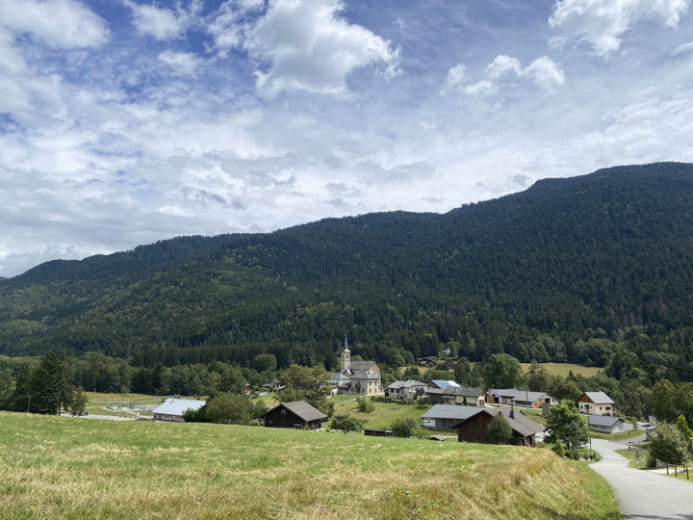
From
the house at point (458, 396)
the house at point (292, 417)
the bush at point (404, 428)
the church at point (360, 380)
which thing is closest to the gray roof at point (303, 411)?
the house at point (292, 417)

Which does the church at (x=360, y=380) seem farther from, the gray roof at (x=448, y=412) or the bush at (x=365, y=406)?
the gray roof at (x=448, y=412)

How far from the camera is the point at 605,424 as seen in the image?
93125mm

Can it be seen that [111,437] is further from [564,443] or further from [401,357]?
[401,357]

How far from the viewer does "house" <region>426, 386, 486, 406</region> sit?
359 feet

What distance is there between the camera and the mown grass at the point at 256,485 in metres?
9.07

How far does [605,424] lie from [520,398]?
76.7ft

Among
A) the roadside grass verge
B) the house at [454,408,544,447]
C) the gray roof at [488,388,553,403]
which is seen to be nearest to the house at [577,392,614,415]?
the gray roof at [488,388,553,403]

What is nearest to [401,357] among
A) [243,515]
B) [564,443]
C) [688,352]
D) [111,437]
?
[688,352]

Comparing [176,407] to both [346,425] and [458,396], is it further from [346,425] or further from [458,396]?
[458,396]

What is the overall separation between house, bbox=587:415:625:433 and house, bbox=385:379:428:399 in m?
40.5

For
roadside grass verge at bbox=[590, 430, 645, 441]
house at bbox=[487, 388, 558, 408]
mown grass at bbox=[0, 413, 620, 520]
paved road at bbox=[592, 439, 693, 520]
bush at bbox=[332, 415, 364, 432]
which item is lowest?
roadside grass verge at bbox=[590, 430, 645, 441]

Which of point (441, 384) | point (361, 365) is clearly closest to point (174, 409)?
point (441, 384)

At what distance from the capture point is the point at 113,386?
481 ft

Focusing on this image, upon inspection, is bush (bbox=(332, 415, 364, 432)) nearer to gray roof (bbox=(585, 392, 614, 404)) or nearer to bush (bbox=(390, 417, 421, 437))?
bush (bbox=(390, 417, 421, 437))
